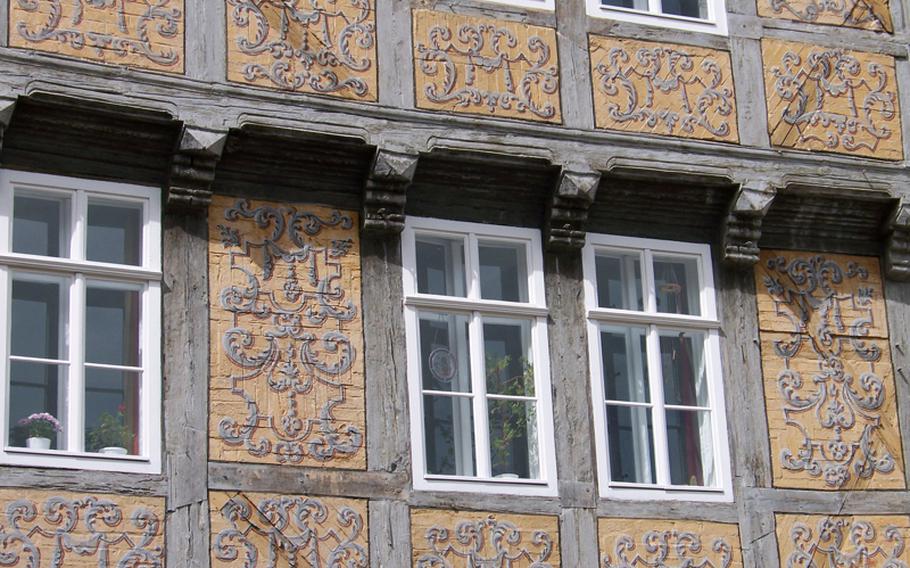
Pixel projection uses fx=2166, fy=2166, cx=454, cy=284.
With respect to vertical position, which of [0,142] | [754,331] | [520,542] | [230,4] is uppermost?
[230,4]

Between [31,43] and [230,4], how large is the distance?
1343mm

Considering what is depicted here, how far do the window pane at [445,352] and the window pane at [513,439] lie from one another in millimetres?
262

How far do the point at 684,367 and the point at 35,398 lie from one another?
14.1ft

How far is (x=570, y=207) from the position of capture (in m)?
14.0

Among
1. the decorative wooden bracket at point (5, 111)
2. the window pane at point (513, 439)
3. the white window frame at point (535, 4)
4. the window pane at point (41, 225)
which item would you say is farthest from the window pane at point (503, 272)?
the decorative wooden bracket at point (5, 111)

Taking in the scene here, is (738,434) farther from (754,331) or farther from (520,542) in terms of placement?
(520,542)

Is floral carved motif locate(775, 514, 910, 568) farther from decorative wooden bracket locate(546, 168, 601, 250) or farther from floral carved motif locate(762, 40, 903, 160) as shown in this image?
floral carved motif locate(762, 40, 903, 160)

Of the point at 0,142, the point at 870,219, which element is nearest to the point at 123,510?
the point at 0,142

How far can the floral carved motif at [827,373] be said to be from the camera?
1406cm

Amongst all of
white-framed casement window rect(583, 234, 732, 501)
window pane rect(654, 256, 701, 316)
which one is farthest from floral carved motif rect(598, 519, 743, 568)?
window pane rect(654, 256, 701, 316)

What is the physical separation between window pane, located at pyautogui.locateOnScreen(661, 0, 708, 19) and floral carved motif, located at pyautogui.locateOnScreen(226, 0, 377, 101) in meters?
2.19

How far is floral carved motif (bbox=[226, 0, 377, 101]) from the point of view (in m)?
13.5

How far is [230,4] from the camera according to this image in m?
13.6

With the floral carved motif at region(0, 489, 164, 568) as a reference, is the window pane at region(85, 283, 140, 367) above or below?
above
